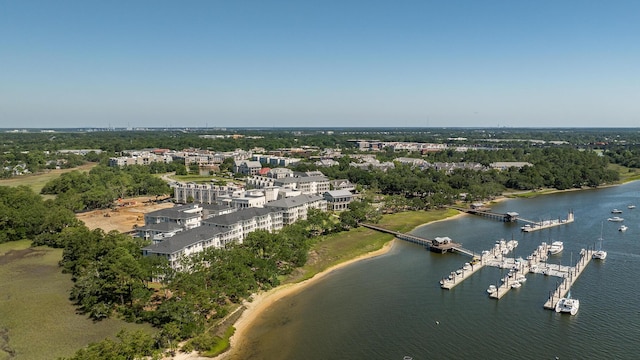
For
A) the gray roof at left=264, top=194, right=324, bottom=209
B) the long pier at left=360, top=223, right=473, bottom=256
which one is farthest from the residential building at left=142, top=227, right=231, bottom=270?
the long pier at left=360, top=223, right=473, bottom=256

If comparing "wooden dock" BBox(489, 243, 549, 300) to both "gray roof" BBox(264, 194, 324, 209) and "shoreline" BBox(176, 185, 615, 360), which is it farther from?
"gray roof" BBox(264, 194, 324, 209)

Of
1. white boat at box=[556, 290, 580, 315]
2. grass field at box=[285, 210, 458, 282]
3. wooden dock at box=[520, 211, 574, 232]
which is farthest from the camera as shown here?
wooden dock at box=[520, 211, 574, 232]

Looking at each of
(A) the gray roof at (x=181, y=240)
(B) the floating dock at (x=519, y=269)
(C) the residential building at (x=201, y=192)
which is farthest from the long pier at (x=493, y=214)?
(A) the gray roof at (x=181, y=240)

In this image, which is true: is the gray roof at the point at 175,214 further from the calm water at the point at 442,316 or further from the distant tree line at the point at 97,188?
the distant tree line at the point at 97,188

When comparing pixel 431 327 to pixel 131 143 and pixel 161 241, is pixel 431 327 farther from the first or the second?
pixel 131 143

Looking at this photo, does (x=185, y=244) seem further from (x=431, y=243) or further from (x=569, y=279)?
(x=569, y=279)

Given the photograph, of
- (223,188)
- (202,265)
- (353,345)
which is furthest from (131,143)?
(353,345)
